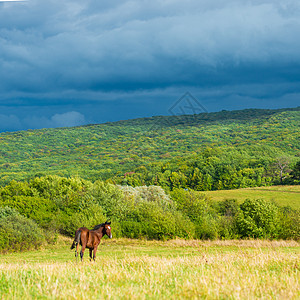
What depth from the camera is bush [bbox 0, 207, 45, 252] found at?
39.4m

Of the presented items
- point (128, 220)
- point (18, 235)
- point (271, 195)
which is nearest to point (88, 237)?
point (18, 235)

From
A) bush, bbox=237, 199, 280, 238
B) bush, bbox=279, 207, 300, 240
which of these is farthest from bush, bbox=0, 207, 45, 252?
bush, bbox=279, 207, 300, 240

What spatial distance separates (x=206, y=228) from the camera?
2014 inches

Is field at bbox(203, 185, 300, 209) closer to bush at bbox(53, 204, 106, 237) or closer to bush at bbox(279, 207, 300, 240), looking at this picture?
bush at bbox(279, 207, 300, 240)

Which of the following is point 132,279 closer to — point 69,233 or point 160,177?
point 69,233

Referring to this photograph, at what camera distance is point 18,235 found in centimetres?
4038

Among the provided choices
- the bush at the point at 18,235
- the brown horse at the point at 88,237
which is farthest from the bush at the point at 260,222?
the brown horse at the point at 88,237

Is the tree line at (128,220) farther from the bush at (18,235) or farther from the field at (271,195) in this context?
the field at (271,195)

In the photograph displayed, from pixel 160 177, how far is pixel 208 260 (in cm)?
15204

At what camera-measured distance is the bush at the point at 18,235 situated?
129 feet

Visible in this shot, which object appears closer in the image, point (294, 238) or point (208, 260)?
point (208, 260)

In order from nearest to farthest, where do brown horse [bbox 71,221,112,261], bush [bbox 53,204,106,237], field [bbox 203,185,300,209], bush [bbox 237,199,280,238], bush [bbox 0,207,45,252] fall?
brown horse [bbox 71,221,112,261] → bush [bbox 0,207,45,252] → bush [bbox 53,204,106,237] → bush [bbox 237,199,280,238] → field [bbox 203,185,300,209]

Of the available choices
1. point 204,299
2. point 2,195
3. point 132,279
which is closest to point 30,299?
point 132,279

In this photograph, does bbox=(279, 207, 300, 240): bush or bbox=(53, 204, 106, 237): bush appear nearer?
bbox=(53, 204, 106, 237): bush
